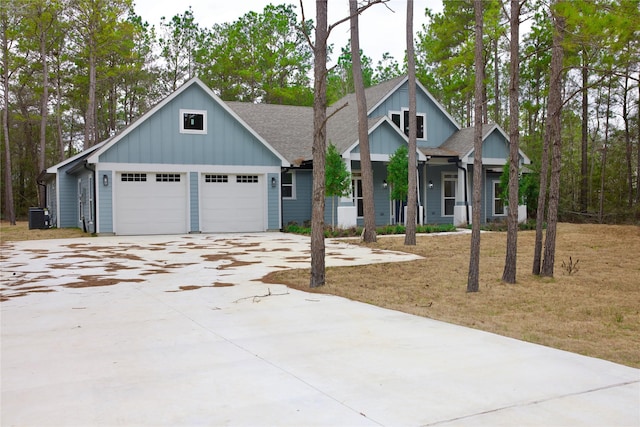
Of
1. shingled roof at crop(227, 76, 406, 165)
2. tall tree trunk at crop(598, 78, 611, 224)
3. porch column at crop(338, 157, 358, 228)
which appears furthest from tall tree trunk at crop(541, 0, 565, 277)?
tall tree trunk at crop(598, 78, 611, 224)

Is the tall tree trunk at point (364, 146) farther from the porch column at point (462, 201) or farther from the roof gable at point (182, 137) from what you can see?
the porch column at point (462, 201)

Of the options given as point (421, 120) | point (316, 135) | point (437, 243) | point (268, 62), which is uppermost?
point (268, 62)

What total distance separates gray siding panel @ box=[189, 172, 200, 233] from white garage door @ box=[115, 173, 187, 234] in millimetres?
216

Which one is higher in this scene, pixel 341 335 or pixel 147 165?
pixel 147 165

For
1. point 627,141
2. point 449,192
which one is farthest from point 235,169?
point 627,141

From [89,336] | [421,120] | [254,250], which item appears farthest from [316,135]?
[421,120]

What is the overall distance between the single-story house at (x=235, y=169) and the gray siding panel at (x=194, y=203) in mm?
36

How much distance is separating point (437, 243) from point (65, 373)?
13.1 meters

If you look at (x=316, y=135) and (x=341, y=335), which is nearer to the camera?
(x=341, y=335)

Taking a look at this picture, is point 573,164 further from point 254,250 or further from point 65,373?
point 65,373

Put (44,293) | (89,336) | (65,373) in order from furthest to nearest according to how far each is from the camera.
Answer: (44,293) < (89,336) < (65,373)

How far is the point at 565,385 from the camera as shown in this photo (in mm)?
4027

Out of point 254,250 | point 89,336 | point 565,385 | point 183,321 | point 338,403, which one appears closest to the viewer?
point 338,403

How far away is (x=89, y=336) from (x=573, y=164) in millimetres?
33981
